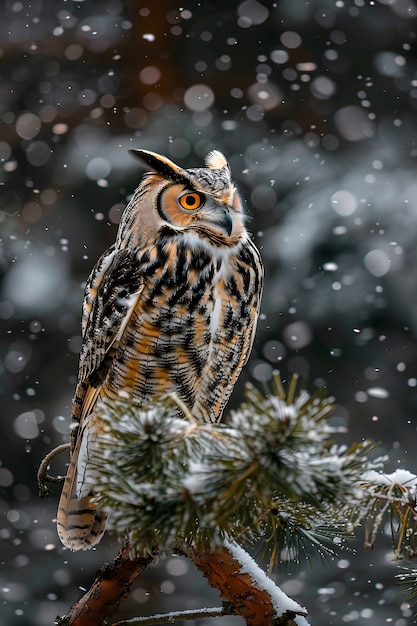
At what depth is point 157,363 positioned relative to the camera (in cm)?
177

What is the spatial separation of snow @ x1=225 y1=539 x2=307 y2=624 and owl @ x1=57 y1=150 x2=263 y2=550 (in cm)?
54

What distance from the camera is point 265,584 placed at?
1.27 m

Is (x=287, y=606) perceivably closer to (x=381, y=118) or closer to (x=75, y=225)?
(x=75, y=225)

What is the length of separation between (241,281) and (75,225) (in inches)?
91.3

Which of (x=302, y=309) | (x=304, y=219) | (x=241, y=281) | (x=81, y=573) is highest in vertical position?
(x=241, y=281)

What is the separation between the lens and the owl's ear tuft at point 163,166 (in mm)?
1708

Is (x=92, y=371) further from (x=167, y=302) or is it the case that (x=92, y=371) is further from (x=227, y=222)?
(x=227, y=222)

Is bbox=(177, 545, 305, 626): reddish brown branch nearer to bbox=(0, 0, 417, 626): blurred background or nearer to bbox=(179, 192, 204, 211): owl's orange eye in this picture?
bbox=(179, 192, 204, 211): owl's orange eye

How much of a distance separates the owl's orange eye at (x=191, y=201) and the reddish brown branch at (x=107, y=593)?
73 centimetres

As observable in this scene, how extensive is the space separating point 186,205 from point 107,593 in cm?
81

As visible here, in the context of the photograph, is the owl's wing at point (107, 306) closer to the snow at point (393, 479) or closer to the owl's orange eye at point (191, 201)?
the owl's orange eye at point (191, 201)

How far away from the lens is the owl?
1728 mm

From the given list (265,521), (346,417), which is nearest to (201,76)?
(346,417)

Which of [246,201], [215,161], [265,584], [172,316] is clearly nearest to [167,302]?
[172,316]
